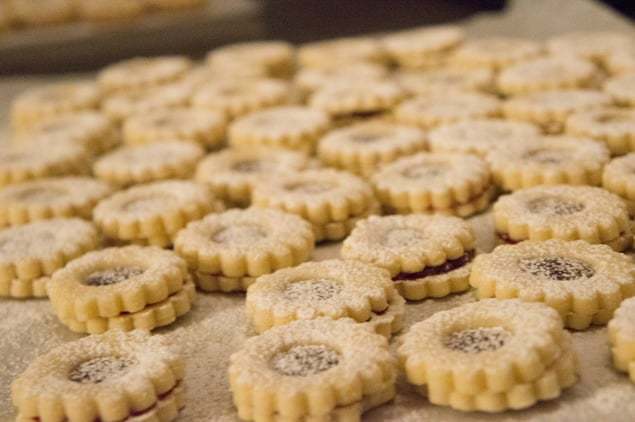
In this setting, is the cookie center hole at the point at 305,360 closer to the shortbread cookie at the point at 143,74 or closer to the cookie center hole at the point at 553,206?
the cookie center hole at the point at 553,206

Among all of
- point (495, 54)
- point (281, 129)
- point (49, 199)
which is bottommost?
point (49, 199)

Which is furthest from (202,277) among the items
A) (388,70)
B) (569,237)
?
(388,70)

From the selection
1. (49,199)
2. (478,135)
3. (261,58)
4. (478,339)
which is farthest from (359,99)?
(478,339)

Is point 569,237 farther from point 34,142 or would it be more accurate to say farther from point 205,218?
point 34,142

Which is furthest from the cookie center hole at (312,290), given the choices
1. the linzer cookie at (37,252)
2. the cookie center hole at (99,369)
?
the linzer cookie at (37,252)

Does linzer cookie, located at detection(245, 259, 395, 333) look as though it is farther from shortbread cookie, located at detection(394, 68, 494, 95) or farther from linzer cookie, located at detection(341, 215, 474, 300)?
shortbread cookie, located at detection(394, 68, 494, 95)

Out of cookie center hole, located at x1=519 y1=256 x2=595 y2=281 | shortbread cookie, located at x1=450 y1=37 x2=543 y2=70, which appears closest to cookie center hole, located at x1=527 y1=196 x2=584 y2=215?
cookie center hole, located at x1=519 y1=256 x2=595 y2=281

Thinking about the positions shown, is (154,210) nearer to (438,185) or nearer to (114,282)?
(114,282)
